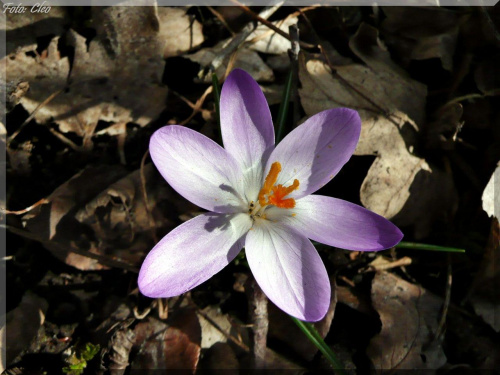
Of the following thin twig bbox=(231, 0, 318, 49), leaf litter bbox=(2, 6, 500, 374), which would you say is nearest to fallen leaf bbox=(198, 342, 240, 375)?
leaf litter bbox=(2, 6, 500, 374)

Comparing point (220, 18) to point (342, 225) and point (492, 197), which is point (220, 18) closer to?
point (342, 225)

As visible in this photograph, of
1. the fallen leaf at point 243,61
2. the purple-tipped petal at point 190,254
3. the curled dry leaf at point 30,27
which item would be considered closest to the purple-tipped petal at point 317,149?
the purple-tipped petal at point 190,254

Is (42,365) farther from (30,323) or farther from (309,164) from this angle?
(309,164)

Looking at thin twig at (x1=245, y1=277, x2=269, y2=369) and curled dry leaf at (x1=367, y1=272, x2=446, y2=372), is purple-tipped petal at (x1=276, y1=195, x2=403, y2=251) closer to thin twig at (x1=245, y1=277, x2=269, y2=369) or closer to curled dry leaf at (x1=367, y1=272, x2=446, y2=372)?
thin twig at (x1=245, y1=277, x2=269, y2=369)

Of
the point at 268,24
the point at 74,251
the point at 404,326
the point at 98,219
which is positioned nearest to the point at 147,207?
the point at 98,219

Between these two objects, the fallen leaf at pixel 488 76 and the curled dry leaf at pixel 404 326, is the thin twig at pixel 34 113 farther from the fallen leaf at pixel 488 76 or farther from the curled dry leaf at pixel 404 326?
the fallen leaf at pixel 488 76
